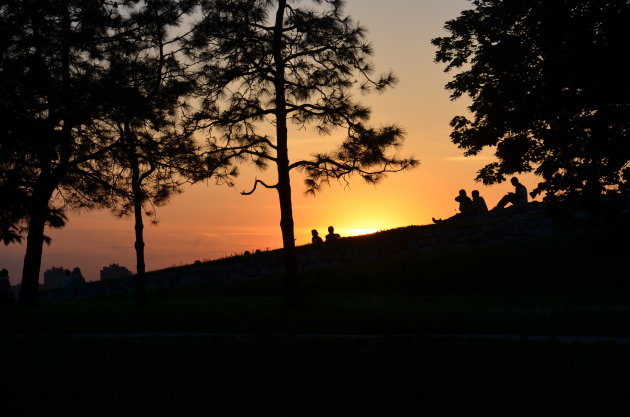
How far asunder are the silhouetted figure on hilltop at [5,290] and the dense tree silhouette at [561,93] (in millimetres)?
19273

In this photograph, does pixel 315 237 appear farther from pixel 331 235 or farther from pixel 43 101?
pixel 43 101

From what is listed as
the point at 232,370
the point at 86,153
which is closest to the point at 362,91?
the point at 86,153

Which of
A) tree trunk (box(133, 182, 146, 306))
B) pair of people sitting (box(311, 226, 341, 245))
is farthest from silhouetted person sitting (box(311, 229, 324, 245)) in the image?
tree trunk (box(133, 182, 146, 306))

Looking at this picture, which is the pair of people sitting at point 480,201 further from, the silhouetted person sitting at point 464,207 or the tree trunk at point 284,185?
the tree trunk at point 284,185

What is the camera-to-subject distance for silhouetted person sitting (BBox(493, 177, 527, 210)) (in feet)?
110

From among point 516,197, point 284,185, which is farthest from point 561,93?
point 516,197

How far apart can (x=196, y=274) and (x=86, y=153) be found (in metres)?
12.0

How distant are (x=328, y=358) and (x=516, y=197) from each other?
2337 centimetres

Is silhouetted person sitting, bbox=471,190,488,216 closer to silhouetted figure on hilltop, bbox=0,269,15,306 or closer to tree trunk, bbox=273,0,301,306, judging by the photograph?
tree trunk, bbox=273,0,301,306

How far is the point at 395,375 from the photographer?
1062cm

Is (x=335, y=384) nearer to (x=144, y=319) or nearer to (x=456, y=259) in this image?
(x=144, y=319)

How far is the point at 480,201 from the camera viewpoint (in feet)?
114

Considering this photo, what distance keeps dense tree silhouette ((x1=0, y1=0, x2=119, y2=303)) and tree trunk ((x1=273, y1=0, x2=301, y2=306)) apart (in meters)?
4.68

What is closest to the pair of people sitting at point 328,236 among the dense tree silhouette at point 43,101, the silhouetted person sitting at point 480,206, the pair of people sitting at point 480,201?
the pair of people sitting at point 480,201
